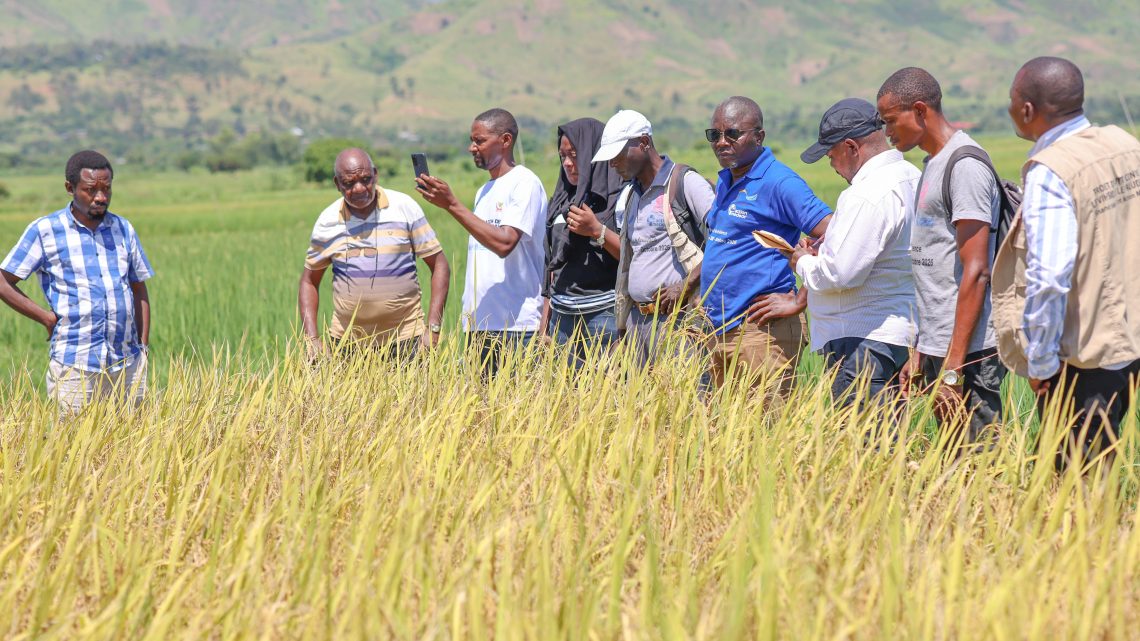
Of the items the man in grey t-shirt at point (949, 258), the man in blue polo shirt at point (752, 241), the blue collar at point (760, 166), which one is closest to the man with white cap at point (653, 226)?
the man in blue polo shirt at point (752, 241)

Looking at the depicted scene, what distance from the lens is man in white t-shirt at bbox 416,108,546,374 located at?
485cm

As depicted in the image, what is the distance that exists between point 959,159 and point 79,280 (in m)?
3.25

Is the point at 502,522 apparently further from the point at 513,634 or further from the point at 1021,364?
the point at 1021,364

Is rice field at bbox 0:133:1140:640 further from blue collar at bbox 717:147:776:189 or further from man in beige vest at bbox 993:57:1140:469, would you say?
blue collar at bbox 717:147:776:189

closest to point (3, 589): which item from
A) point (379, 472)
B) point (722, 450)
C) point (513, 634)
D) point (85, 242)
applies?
point (379, 472)

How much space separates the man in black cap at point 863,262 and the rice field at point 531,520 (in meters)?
0.21

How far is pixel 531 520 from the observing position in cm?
269

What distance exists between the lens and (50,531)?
2686mm

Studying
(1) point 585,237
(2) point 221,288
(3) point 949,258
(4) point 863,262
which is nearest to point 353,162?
(1) point 585,237

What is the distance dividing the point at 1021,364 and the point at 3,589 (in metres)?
2.47

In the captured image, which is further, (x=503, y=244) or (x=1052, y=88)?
(x=503, y=244)

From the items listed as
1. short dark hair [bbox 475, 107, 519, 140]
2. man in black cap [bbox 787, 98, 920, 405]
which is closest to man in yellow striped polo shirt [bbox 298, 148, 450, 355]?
short dark hair [bbox 475, 107, 519, 140]

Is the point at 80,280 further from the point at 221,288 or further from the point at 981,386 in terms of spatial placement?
the point at 221,288

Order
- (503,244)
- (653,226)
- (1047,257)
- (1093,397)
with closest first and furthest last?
(1047,257), (1093,397), (653,226), (503,244)
